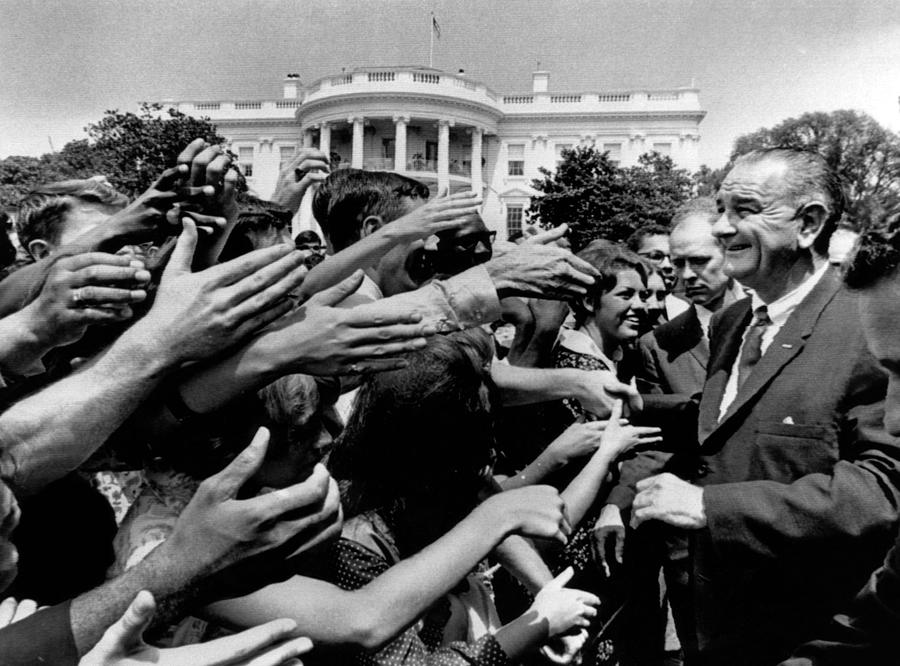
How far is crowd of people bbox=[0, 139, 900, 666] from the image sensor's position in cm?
131

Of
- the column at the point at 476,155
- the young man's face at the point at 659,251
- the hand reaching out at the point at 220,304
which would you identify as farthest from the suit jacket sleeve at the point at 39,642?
the column at the point at 476,155

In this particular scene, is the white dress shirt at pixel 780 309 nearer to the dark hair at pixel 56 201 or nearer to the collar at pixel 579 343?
the collar at pixel 579 343

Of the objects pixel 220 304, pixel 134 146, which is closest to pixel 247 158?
pixel 134 146

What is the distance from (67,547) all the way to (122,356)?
1.90 feet

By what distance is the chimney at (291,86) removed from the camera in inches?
2217

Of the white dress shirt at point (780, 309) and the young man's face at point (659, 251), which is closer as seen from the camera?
the white dress shirt at point (780, 309)

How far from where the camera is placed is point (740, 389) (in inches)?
95.9

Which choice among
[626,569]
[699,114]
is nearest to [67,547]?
[626,569]

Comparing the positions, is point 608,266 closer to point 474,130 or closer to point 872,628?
point 872,628

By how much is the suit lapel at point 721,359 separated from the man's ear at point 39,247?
8.16 feet

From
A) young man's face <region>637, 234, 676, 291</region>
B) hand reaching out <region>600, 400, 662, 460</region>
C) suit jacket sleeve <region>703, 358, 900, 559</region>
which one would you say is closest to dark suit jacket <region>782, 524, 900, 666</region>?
suit jacket sleeve <region>703, 358, 900, 559</region>

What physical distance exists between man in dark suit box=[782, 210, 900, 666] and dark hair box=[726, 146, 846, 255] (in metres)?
0.95

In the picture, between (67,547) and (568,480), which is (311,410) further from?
(568,480)

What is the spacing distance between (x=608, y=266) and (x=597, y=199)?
32.0 metres
